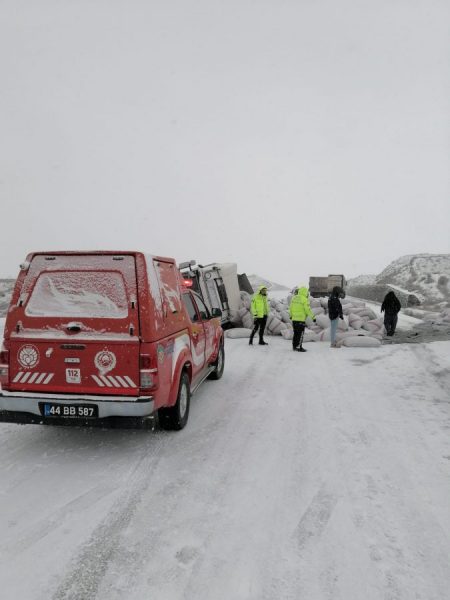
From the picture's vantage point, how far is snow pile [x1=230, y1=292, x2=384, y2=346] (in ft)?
42.2

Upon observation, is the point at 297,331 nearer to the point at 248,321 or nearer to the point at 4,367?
the point at 248,321

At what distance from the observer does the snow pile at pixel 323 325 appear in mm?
12859

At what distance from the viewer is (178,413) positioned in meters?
5.22

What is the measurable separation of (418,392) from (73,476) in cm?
566

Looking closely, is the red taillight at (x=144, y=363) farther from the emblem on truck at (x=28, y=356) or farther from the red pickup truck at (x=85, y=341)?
the emblem on truck at (x=28, y=356)

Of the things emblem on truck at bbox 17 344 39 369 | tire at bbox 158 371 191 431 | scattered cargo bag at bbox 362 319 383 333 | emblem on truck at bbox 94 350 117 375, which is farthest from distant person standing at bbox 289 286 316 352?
emblem on truck at bbox 17 344 39 369

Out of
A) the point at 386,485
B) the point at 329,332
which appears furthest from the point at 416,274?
the point at 386,485

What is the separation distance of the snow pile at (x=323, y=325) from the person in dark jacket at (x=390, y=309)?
0.28 metres

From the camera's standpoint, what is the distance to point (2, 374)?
4.63m

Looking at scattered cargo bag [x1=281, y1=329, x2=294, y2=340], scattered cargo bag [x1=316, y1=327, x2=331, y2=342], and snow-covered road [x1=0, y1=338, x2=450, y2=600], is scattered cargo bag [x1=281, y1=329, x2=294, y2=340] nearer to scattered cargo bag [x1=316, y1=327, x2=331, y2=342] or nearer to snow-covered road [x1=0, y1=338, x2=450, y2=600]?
scattered cargo bag [x1=316, y1=327, x2=331, y2=342]

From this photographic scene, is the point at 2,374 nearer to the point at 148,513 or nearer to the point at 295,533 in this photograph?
the point at 148,513

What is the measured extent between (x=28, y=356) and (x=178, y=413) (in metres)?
1.84

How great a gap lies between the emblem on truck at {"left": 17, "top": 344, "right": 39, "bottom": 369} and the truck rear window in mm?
366

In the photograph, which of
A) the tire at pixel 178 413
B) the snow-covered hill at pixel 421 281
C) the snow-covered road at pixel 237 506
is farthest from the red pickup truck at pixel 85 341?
the snow-covered hill at pixel 421 281
